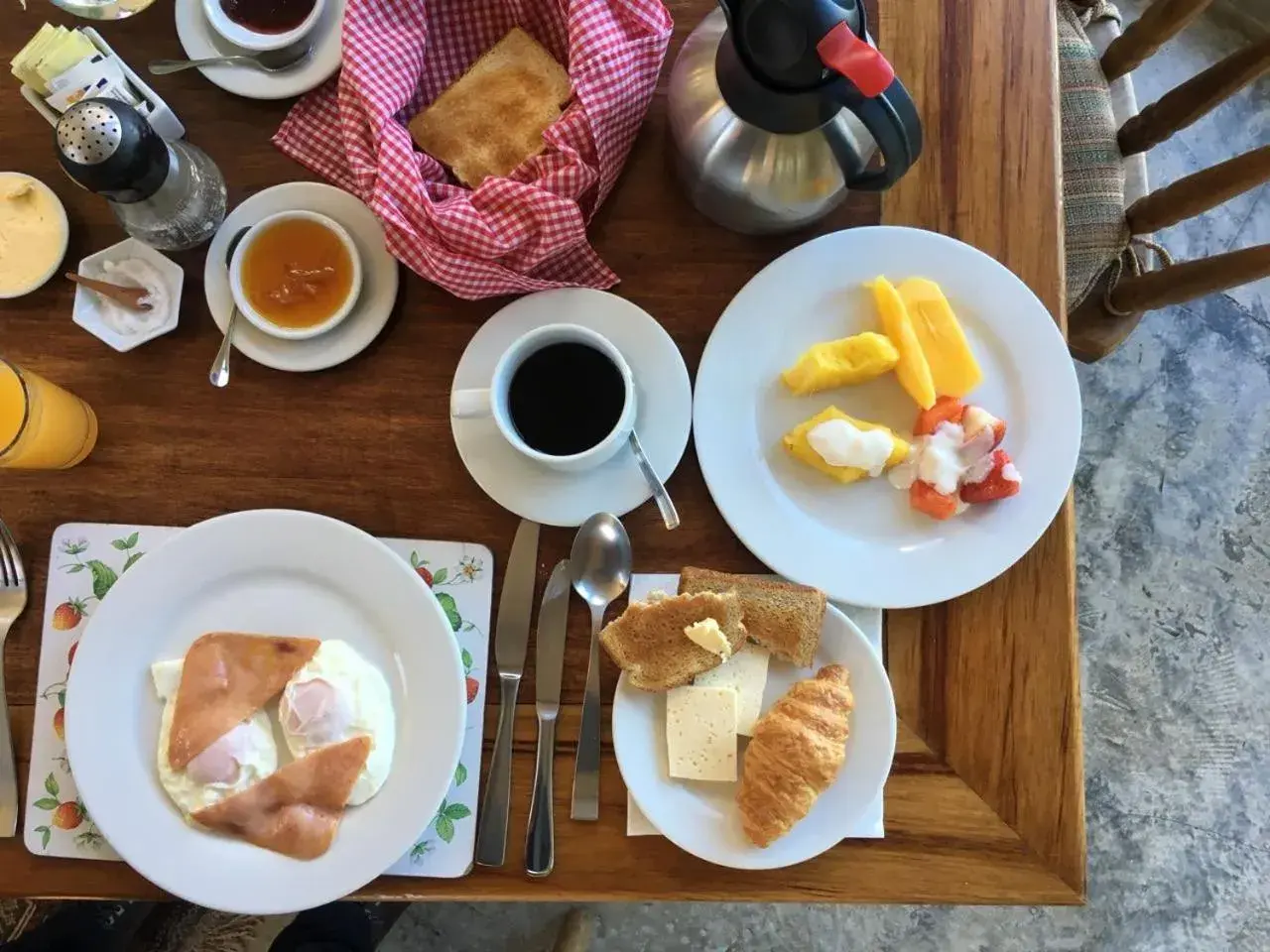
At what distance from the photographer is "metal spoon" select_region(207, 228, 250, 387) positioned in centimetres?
96

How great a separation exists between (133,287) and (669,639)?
2.20 feet

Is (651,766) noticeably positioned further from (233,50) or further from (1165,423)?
(1165,423)

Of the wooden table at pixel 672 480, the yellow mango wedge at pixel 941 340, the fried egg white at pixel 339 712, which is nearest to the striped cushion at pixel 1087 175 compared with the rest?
the wooden table at pixel 672 480

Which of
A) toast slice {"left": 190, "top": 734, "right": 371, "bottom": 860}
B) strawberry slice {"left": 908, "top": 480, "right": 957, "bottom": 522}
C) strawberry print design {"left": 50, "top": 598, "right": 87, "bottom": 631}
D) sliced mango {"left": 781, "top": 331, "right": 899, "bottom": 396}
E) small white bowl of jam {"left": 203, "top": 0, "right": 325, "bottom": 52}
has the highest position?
small white bowl of jam {"left": 203, "top": 0, "right": 325, "bottom": 52}

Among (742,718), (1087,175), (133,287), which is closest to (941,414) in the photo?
(742,718)

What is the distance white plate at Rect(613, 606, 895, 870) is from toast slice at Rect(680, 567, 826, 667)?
0.02 meters

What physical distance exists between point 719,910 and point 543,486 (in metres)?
1.19

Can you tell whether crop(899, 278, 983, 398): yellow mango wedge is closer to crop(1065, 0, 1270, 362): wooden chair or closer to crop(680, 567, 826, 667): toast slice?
crop(680, 567, 826, 667): toast slice

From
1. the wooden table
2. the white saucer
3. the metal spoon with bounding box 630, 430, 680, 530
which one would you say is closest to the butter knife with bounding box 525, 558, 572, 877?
the wooden table

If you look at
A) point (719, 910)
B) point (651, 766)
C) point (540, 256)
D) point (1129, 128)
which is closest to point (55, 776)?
point (651, 766)

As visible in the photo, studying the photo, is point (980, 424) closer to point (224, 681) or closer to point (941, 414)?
point (941, 414)

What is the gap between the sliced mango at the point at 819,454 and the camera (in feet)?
3.16

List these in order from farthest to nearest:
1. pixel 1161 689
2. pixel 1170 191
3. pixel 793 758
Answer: pixel 1161 689
pixel 1170 191
pixel 793 758

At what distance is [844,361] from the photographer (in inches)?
38.3
